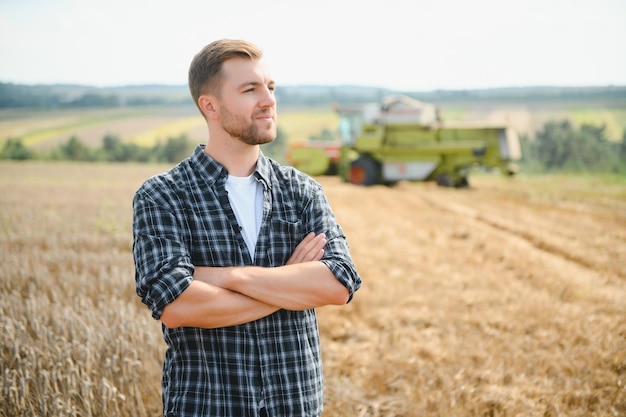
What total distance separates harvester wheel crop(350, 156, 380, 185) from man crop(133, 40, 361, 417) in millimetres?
17837

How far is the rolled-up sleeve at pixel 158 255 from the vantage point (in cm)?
206

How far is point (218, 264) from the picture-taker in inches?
86.4

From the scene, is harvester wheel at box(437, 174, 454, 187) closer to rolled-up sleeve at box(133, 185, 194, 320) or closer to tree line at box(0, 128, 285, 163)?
tree line at box(0, 128, 285, 163)

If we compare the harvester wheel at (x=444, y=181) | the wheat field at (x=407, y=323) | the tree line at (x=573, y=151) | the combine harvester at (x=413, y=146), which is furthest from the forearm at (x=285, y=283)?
the tree line at (x=573, y=151)

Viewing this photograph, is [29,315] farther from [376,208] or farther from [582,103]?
[582,103]

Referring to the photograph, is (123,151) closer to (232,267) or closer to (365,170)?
(365,170)

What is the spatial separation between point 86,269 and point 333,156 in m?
16.3

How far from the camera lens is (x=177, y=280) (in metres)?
2.06

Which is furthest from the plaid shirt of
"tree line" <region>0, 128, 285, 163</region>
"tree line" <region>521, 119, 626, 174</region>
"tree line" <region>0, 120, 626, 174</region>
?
"tree line" <region>0, 128, 285, 163</region>

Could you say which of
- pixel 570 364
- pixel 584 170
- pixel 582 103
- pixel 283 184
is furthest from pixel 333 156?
pixel 582 103

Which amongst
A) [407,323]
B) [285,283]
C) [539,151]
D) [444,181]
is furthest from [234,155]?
[539,151]

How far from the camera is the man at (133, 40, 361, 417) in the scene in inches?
82.0

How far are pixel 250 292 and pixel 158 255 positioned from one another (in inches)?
13.3

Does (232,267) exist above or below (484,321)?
above
